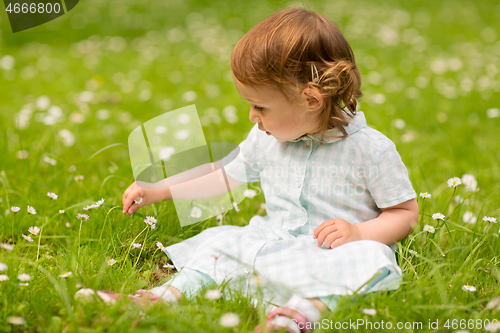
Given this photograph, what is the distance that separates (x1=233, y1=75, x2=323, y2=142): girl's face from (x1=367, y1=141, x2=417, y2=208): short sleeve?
296mm

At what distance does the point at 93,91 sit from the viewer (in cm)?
493

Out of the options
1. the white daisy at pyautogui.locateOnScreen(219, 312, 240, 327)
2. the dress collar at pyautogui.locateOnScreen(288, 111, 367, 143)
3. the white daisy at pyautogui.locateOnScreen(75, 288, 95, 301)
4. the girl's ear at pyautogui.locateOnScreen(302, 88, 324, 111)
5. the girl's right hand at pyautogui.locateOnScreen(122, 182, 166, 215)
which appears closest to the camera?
the white daisy at pyautogui.locateOnScreen(219, 312, 240, 327)

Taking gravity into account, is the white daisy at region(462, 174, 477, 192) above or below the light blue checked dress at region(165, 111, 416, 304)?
below

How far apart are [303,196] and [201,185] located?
51cm

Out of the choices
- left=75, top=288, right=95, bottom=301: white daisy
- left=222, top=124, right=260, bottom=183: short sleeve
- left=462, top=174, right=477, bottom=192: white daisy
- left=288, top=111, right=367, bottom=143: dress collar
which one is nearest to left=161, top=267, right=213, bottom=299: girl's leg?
left=75, top=288, right=95, bottom=301: white daisy

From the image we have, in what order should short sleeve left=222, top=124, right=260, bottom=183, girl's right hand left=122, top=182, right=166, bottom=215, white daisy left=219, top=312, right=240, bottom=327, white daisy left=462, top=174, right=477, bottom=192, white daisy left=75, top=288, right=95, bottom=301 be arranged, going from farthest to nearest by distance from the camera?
white daisy left=462, top=174, right=477, bottom=192
short sleeve left=222, top=124, right=260, bottom=183
girl's right hand left=122, top=182, right=166, bottom=215
white daisy left=75, top=288, right=95, bottom=301
white daisy left=219, top=312, right=240, bottom=327

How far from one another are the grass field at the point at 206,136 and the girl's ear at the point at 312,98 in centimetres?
47

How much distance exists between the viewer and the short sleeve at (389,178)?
1783mm

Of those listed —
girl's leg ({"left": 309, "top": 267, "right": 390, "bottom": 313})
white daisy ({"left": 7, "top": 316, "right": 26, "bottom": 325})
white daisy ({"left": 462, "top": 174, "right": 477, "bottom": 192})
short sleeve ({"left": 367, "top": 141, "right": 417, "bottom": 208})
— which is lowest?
white daisy ({"left": 462, "top": 174, "right": 477, "bottom": 192})

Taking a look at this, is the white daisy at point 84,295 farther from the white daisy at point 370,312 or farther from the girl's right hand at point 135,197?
the white daisy at point 370,312

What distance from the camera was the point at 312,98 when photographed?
5.80 feet

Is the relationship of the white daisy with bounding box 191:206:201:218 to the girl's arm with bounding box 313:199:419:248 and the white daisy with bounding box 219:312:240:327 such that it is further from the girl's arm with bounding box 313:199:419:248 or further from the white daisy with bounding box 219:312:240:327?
the white daisy with bounding box 219:312:240:327

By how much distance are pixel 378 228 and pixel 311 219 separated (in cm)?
28

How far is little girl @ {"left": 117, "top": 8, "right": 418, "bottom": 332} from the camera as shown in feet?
5.30
